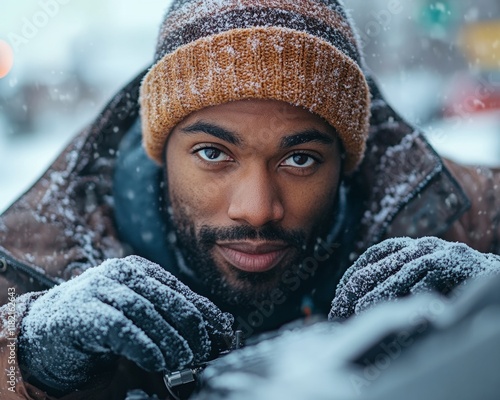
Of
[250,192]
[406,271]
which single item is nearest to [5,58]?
[250,192]

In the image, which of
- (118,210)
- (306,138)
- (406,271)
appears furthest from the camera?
(118,210)

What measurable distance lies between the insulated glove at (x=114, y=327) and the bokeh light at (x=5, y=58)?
0.70 metres

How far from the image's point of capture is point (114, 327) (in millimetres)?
995

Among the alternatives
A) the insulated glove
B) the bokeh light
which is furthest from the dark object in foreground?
the bokeh light

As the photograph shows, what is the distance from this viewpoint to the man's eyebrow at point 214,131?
1306mm

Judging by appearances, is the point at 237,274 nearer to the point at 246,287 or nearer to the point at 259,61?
the point at 246,287

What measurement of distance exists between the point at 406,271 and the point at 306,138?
0.39 m

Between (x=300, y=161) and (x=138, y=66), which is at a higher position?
(x=138, y=66)

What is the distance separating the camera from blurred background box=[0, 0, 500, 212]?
5.03 ft

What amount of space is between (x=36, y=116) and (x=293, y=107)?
31.4 inches

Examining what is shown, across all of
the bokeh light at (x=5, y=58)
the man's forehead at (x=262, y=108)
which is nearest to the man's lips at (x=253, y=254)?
the man's forehead at (x=262, y=108)

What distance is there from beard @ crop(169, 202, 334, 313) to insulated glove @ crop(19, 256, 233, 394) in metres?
0.17

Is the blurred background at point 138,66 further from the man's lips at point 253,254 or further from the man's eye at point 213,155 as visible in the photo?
the man's lips at point 253,254

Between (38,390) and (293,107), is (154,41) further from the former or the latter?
(38,390)
